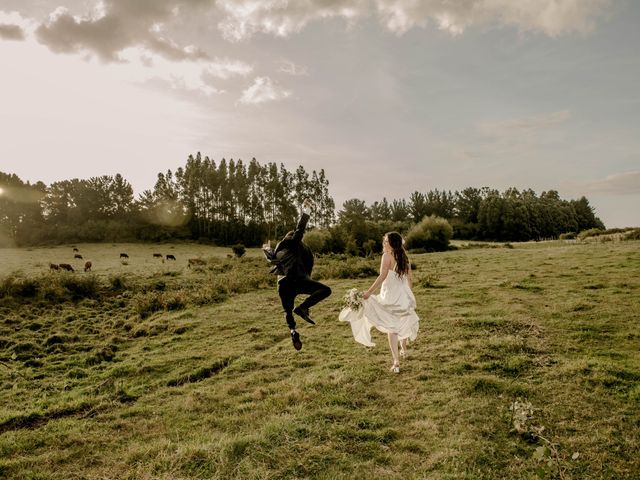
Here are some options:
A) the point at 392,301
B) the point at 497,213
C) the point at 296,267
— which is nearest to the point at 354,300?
the point at 392,301

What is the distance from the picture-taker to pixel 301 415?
26.2 feet

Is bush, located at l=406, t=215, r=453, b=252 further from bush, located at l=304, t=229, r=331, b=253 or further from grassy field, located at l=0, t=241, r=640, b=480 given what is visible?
grassy field, located at l=0, t=241, r=640, b=480

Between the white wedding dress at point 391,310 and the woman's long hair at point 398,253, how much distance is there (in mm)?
150

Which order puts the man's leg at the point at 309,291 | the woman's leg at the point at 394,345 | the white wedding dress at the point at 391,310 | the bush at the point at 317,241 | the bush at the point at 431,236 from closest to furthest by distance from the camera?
the man's leg at the point at 309,291 < the white wedding dress at the point at 391,310 < the woman's leg at the point at 394,345 < the bush at the point at 317,241 < the bush at the point at 431,236

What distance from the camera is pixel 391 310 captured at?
9711 millimetres

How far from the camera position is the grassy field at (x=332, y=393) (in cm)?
654

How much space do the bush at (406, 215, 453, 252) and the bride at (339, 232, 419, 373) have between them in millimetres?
49161

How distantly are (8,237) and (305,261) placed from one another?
81.3 metres

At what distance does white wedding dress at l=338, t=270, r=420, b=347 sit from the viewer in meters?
9.66

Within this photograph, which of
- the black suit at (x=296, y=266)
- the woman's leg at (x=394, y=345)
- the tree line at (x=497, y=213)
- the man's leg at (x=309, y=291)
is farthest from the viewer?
the tree line at (x=497, y=213)

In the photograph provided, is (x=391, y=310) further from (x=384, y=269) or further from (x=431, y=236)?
(x=431, y=236)

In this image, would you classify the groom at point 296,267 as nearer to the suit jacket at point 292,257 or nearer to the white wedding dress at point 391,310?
the suit jacket at point 292,257

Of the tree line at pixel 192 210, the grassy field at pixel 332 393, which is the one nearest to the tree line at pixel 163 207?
the tree line at pixel 192 210

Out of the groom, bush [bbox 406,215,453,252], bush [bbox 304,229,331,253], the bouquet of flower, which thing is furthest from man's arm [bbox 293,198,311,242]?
bush [bbox 406,215,453,252]
